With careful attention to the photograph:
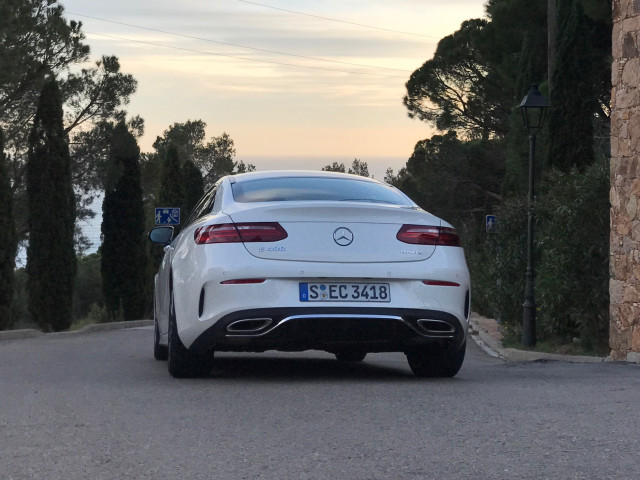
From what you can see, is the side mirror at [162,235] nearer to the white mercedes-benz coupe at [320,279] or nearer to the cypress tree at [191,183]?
the white mercedes-benz coupe at [320,279]

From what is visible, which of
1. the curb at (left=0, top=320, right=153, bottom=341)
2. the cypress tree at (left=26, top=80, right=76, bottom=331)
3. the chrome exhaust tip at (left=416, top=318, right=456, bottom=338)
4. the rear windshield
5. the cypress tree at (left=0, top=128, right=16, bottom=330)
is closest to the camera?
the chrome exhaust tip at (left=416, top=318, right=456, bottom=338)

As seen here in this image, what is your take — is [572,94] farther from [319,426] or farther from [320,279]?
[319,426]

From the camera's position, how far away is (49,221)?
31.1m

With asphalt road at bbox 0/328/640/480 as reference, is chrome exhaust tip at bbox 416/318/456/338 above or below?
above

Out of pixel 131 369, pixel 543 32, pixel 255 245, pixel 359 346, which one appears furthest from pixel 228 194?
pixel 543 32

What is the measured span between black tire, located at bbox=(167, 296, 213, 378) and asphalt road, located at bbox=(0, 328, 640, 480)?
4.5 inches

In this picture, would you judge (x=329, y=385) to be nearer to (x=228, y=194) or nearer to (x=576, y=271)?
(x=228, y=194)

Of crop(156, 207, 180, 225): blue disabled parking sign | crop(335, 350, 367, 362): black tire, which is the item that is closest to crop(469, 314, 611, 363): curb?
crop(335, 350, 367, 362): black tire

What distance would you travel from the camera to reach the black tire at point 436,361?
925 cm

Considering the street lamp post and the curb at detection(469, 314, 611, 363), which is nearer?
the curb at detection(469, 314, 611, 363)

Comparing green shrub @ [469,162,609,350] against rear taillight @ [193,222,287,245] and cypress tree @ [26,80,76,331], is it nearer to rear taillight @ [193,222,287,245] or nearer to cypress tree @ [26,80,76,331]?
rear taillight @ [193,222,287,245]

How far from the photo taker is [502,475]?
16.8 feet

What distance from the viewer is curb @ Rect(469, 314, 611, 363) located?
1418cm

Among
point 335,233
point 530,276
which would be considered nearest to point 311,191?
point 335,233
